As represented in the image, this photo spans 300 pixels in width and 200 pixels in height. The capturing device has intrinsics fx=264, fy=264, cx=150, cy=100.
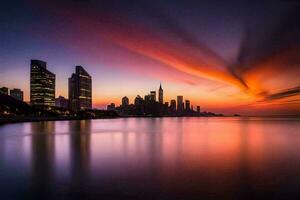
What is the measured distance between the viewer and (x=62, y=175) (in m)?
16.6

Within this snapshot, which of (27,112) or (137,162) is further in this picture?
(27,112)

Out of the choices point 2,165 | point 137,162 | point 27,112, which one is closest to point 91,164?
point 137,162

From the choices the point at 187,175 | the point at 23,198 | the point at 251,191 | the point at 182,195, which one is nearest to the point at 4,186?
the point at 23,198

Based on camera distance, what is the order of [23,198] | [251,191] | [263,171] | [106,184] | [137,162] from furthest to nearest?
[137,162]
[263,171]
[106,184]
[251,191]
[23,198]

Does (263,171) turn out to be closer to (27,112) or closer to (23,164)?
(23,164)

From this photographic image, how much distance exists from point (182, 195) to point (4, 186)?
30.1 ft

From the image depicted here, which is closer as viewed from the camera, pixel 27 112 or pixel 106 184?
pixel 106 184

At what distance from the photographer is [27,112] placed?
193 meters

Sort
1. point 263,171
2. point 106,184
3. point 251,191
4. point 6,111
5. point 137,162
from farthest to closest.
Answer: point 6,111 < point 137,162 < point 263,171 < point 106,184 < point 251,191

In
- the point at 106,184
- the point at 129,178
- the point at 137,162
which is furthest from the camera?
the point at 137,162

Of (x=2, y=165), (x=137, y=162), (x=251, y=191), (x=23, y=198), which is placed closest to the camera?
(x=23, y=198)

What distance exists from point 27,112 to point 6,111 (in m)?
24.6

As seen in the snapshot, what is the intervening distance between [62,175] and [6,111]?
174m

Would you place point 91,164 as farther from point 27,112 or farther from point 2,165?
point 27,112
